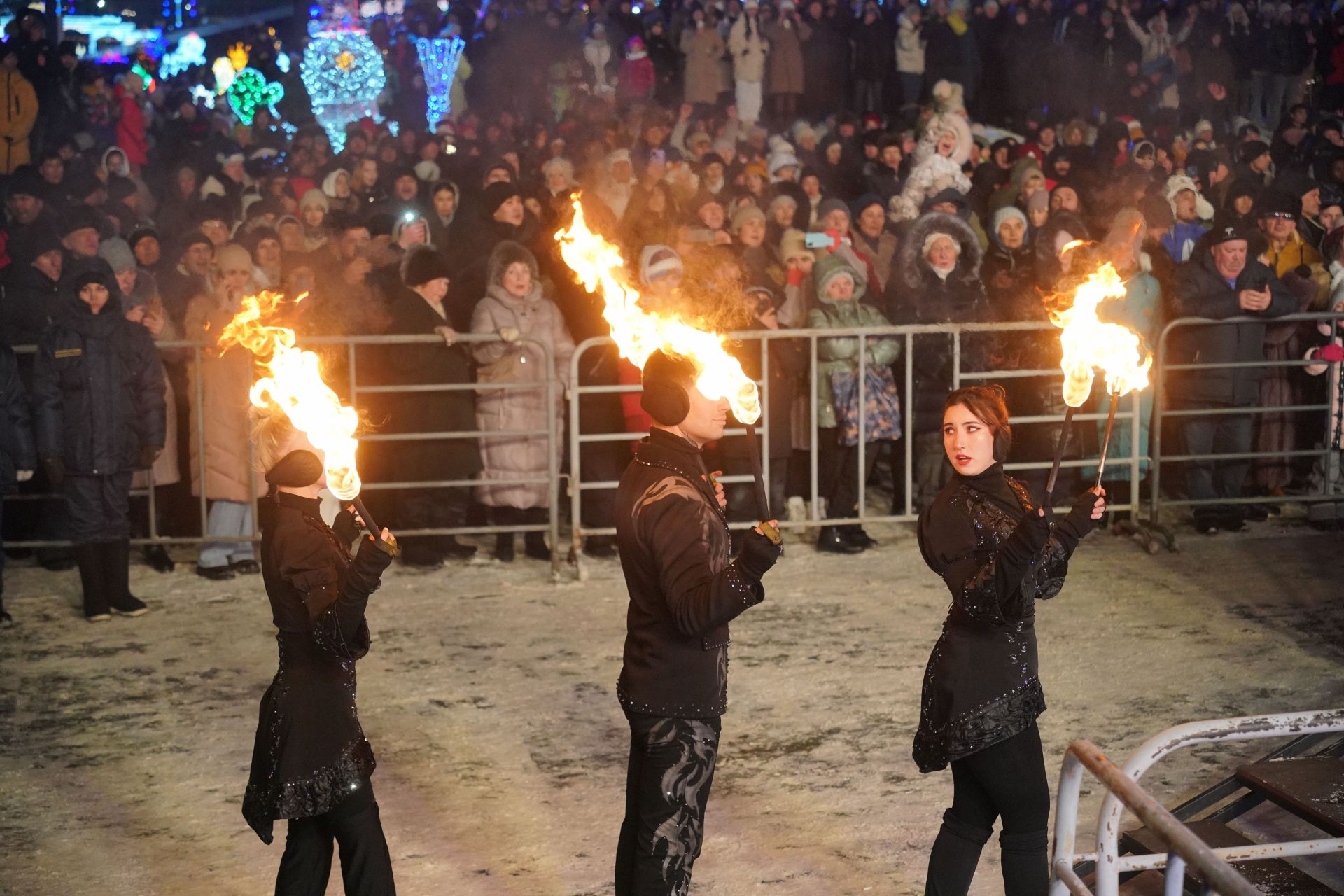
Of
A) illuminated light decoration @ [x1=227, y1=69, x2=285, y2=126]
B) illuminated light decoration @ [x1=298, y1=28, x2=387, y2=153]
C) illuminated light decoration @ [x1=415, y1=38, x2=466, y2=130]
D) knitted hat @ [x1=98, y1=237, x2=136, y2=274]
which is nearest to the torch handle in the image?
knitted hat @ [x1=98, y1=237, x2=136, y2=274]

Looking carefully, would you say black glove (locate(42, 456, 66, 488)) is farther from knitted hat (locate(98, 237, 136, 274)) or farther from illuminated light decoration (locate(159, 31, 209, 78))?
illuminated light decoration (locate(159, 31, 209, 78))

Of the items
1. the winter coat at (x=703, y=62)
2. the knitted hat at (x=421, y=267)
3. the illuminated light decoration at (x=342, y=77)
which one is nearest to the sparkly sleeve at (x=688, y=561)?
the knitted hat at (x=421, y=267)

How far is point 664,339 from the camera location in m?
4.48

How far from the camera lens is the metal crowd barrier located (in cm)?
959

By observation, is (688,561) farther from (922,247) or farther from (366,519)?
(922,247)

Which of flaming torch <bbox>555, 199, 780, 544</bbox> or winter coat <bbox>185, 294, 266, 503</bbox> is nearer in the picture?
flaming torch <bbox>555, 199, 780, 544</bbox>

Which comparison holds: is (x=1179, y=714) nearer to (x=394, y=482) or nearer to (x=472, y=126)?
(x=394, y=482)

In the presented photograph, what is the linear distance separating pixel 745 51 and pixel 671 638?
50.0ft

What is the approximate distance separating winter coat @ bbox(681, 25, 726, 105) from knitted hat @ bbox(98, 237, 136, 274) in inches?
331

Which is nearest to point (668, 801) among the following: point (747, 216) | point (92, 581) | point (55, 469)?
point (92, 581)

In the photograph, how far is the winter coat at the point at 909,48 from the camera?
18938mm

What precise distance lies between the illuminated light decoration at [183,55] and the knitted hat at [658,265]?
1820cm

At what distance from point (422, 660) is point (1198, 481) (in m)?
5.85

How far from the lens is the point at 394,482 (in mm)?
9898
